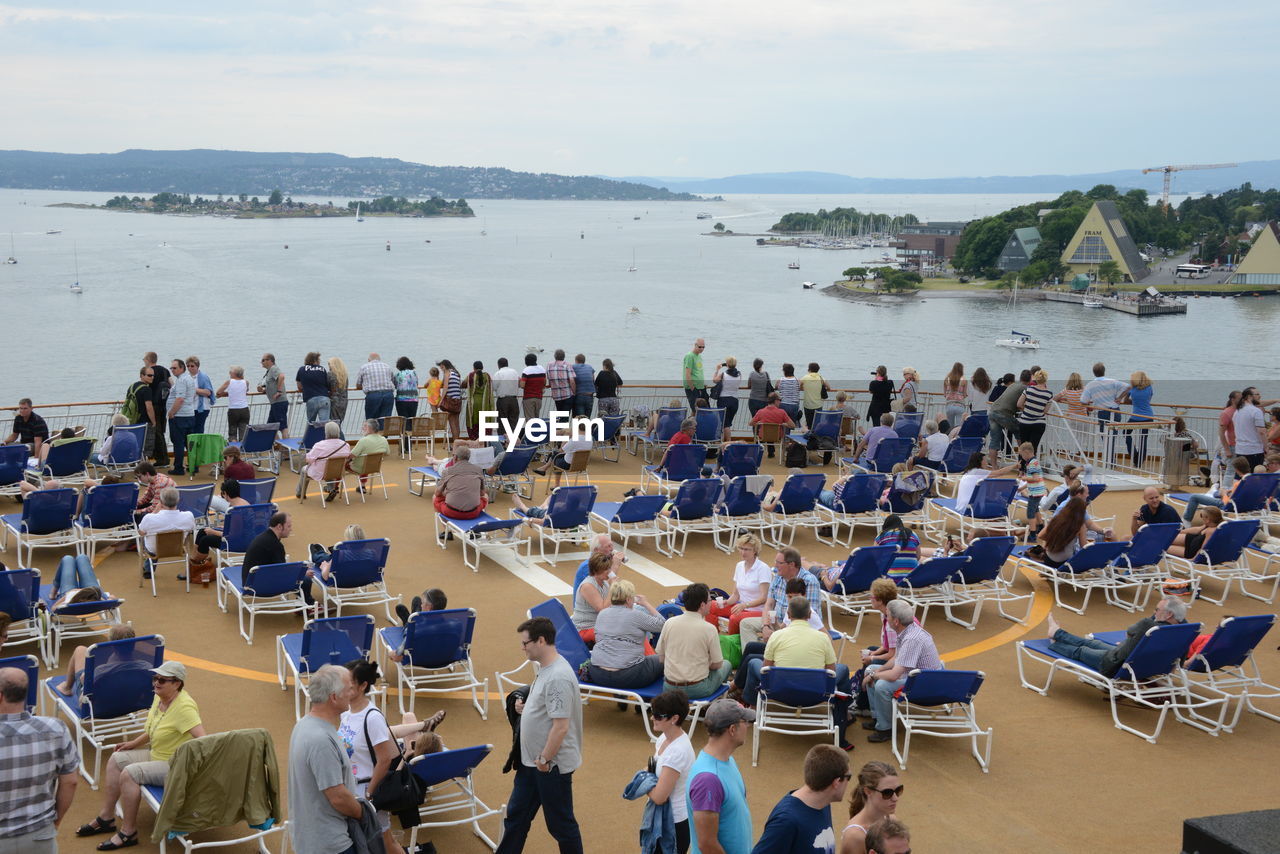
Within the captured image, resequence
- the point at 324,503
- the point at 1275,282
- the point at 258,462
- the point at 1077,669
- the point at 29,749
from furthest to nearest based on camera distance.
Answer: the point at 1275,282 → the point at 258,462 → the point at 324,503 → the point at 1077,669 → the point at 29,749

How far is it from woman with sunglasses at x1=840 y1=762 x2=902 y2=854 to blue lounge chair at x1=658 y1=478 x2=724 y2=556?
7.61 m

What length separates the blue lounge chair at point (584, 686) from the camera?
8.05 m

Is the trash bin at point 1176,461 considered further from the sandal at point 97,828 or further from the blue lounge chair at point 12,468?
the blue lounge chair at point 12,468

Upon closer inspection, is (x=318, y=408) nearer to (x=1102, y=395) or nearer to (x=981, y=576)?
(x=981, y=576)

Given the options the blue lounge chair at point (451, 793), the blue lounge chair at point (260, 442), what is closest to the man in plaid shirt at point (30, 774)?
the blue lounge chair at point (451, 793)

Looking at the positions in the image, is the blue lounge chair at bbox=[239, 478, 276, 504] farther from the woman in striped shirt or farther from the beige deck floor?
the woman in striped shirt

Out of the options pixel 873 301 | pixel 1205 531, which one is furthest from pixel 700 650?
pixel 873 301

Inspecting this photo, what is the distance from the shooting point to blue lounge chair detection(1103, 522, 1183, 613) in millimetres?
11289

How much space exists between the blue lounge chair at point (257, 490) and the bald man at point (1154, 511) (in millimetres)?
9182

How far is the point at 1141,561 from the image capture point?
A: 37.6ft

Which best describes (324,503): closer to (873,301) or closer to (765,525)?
(765,525)

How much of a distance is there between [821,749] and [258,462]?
1354 cm

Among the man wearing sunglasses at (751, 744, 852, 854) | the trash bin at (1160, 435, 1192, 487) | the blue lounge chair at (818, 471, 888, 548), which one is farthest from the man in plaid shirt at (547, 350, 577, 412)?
the man wearing sunglasses at (751, 744, 852, 854)

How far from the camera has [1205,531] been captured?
465 inches
